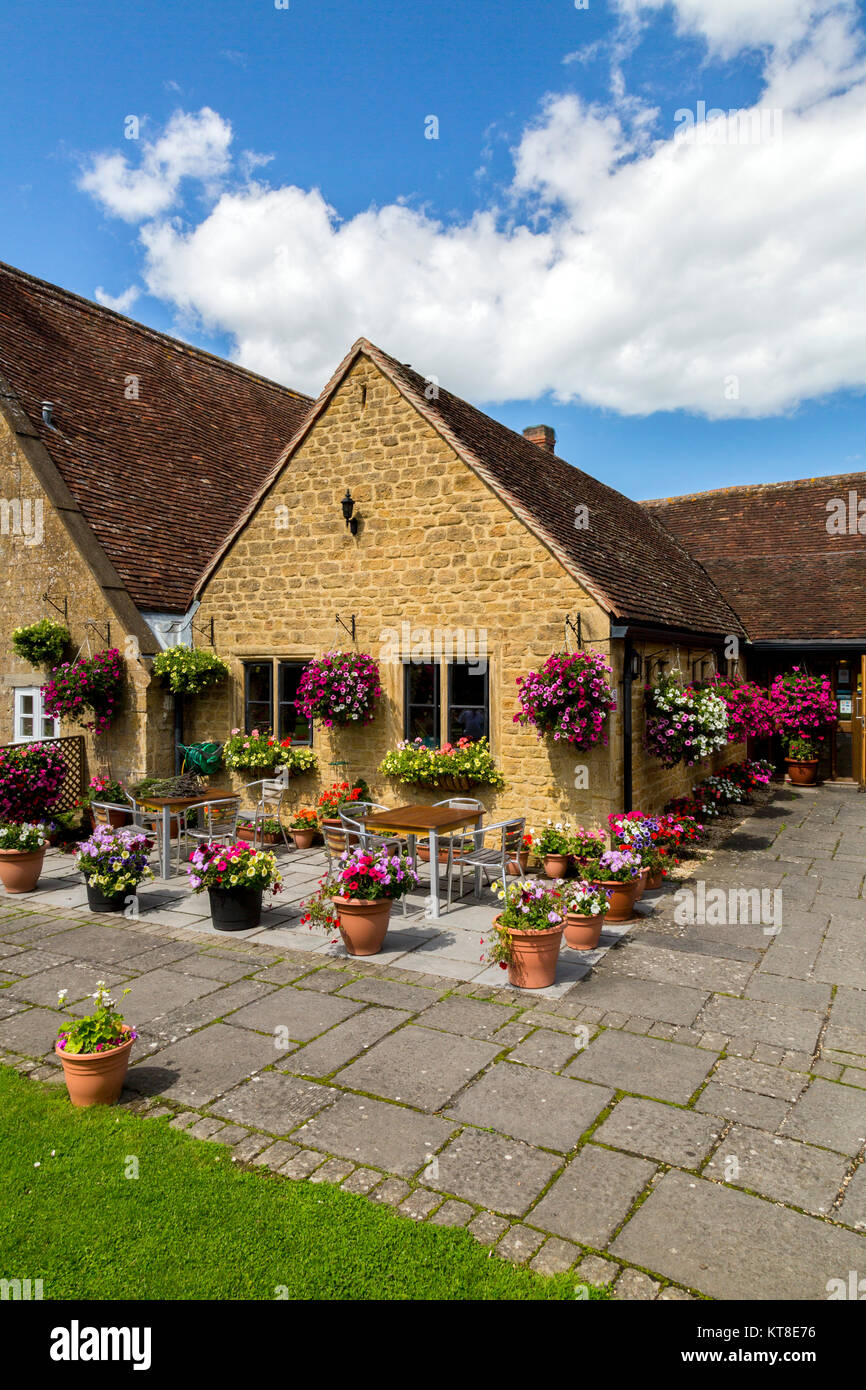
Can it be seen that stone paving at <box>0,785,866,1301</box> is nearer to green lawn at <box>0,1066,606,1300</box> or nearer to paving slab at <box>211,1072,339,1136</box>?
paving slab at <box>211,1072,339,1136</box>

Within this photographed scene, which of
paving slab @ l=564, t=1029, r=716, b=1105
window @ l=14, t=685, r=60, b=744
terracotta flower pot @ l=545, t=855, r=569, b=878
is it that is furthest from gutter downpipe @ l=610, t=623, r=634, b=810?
window @ l=14, t=685, r=60, b=744

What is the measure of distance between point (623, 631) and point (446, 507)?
3.09 metres

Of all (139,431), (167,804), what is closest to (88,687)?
(167,804)

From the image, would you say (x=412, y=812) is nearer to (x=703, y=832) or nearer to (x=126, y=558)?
(x=703, y=832)

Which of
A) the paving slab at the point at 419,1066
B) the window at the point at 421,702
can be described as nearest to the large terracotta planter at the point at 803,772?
the window at the point at 421,702

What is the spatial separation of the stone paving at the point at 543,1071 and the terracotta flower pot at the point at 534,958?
0.16m

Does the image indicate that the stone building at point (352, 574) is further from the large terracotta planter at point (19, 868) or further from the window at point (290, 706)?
the large terracotta planter at point (19, 868)

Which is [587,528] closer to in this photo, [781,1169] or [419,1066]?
[419,1066]

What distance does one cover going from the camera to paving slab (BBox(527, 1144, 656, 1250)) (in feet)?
12.9

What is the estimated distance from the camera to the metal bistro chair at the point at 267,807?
1182 cm

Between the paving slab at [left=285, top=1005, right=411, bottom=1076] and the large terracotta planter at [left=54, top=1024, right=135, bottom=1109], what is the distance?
1081mm

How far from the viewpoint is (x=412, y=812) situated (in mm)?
10008

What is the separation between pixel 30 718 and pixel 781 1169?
43.8 ft

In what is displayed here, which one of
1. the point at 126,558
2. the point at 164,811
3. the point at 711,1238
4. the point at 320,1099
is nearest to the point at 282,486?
the point at 126,558
